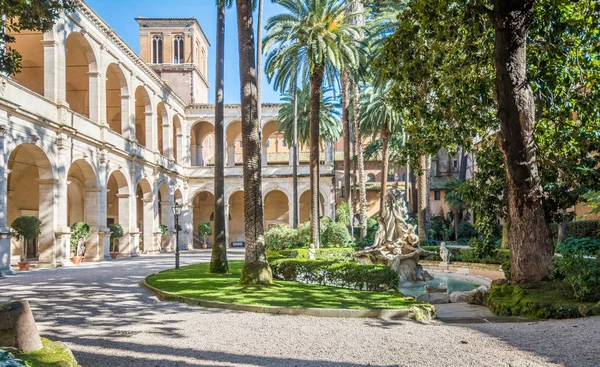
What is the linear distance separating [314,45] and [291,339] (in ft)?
49.2

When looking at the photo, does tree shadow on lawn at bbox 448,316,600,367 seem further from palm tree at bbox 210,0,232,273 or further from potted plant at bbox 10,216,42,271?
potted plant at bbox 10,216,42,271

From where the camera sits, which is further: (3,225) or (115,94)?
(115,94)

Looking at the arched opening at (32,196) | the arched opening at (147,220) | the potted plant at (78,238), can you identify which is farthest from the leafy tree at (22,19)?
the arched opening at (147,220)

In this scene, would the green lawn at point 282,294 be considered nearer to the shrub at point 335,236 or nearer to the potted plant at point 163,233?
the shrub at point 335,236

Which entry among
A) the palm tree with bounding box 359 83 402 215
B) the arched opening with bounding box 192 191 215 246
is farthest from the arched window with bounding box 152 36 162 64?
the palm tree with bounding box 359 83 402 215

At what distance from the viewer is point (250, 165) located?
12328 mm

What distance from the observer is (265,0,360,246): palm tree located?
1998 centimetres

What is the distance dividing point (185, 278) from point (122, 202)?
16572 mm

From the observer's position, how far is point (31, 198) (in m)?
27.1

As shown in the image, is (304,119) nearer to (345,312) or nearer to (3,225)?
(3,225)

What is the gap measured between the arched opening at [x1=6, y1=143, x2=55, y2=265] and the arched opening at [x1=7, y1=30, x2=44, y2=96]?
4324 millimetres

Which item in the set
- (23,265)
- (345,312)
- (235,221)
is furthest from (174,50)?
(345,312)

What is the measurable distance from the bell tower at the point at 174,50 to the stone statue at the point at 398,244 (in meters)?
33.7

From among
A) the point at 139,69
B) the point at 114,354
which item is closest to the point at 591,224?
the point at 114,354
